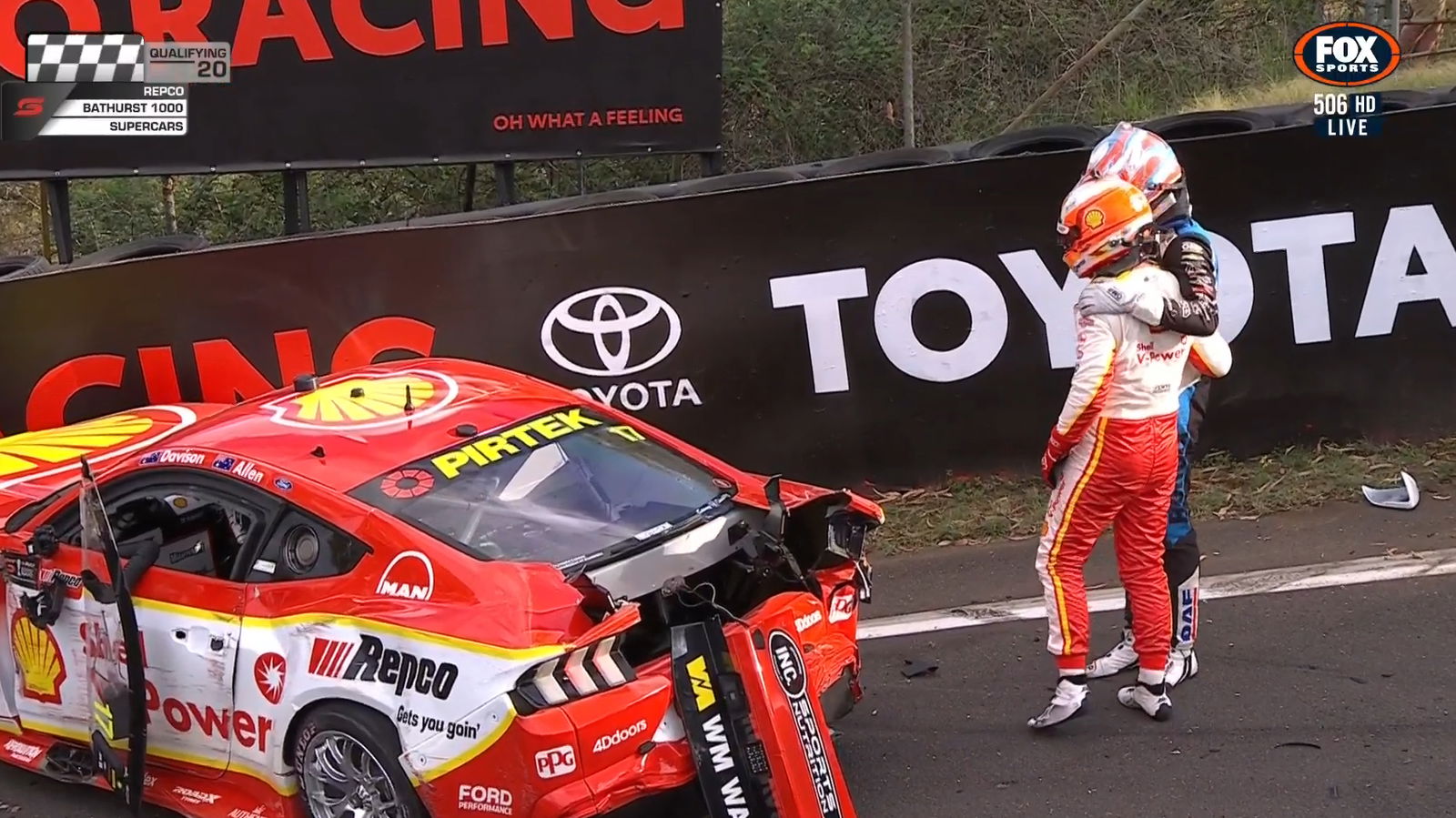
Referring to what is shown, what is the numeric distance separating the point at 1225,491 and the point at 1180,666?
2.17 m

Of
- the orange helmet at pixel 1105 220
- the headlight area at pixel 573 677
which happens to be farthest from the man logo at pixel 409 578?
the orange helmet at pixel 1105 220

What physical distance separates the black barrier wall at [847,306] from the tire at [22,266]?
2.11ft

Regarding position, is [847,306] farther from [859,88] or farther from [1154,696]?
[859,88]

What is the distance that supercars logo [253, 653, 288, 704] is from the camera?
13.5 ft

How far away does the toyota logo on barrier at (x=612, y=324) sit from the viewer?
7.31 metres

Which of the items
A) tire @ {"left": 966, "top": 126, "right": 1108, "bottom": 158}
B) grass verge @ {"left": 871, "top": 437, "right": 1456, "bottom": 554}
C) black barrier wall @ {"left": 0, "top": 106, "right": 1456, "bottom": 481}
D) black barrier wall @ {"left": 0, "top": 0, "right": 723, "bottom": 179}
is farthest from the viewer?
black barrier wall @ {"left": 0, "top": 0, "right": 723, "bottom": 179}

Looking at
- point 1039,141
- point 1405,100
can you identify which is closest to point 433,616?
point 1039,141

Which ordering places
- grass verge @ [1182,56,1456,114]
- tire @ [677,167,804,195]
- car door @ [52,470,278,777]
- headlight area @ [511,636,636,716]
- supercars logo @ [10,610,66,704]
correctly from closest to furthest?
headlight area @ [511,636,636,716], car door @ [52,470,278,777], supercars logo @ [10,610,66,704], tire @ [677,167,804,195], grass verge @ [1182,56,1456,114]

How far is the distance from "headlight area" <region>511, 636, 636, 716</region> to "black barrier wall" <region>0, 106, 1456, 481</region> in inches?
145

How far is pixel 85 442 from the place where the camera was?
6.28m

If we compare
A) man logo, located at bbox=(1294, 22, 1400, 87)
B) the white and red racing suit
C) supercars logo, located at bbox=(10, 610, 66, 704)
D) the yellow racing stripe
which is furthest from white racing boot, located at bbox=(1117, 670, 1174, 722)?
man logo, located at bbox=(1294, 22, 1400, 87)

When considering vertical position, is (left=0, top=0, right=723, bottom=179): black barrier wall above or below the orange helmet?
above

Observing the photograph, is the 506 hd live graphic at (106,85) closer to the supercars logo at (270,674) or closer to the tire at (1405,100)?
the supercars logo at (270,674)

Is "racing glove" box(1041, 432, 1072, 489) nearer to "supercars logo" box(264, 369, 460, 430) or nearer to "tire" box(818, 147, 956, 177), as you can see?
"supercars logo" box(264, 369, 460, 430)
